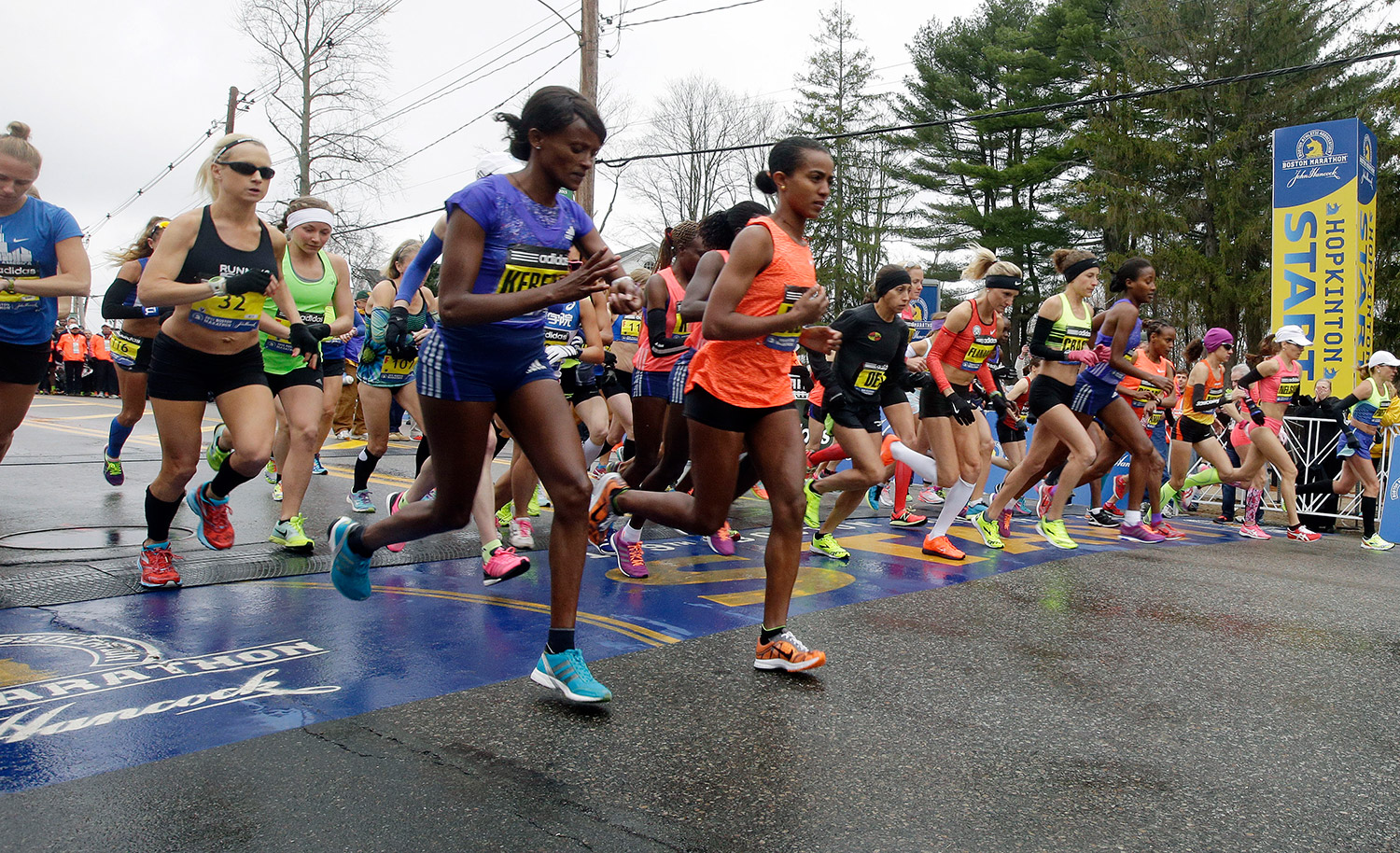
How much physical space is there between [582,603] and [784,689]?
1.52m

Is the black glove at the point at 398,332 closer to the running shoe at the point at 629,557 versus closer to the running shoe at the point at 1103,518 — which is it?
the running shoe at the point at 629,557

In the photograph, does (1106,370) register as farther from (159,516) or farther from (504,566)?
(159,516)

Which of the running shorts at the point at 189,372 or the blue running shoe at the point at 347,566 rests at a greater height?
the running shorts at the point at 189,372

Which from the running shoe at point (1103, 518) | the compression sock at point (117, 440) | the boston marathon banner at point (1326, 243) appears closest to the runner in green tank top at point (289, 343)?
the compression sock at point (117, 440)

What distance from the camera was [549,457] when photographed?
3.38 meters

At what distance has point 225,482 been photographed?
16.8 feet

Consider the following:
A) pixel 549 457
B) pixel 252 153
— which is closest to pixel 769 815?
pixel 549 457

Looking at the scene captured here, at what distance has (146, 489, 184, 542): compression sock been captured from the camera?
478 cm

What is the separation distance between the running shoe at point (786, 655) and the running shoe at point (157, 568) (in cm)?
275

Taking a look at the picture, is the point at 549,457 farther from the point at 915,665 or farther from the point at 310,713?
the point at 915,665

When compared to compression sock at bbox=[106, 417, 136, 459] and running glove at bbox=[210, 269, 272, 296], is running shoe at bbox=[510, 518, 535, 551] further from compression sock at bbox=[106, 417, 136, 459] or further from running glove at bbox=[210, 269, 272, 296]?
compression sock at bbox=[106, 417, 136, 459]

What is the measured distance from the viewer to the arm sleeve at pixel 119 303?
568cm

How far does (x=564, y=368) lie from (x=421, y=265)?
2314 mm

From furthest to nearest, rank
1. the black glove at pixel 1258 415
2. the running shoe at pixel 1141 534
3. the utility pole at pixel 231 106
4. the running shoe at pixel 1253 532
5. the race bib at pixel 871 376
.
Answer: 1. the utility pole at pixel 231 106
2. the black glove at pixel 1258 415
3. the running shoe at pixel 1253 532
4. the running shoe at pixel 1141 534
5. the race bib at pixel 871 376
